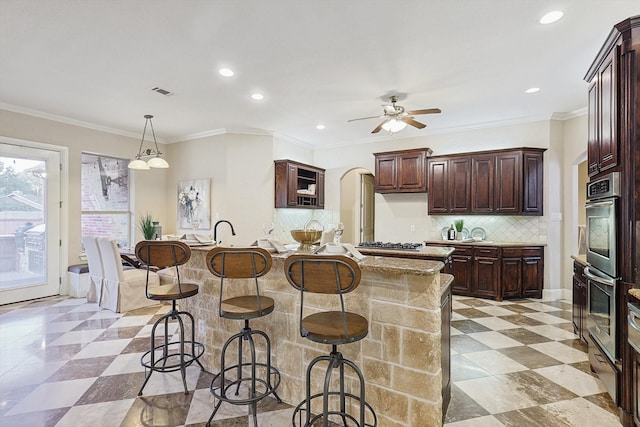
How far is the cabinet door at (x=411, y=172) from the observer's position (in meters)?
5.70

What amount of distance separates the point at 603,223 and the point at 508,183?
9.46 ft

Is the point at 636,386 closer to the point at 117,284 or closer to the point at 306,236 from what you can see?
the point at 306,236

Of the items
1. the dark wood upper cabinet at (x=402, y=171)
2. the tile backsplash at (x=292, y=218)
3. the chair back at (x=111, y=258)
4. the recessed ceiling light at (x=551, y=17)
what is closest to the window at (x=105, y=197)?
the chair back at (x=111, y=258)

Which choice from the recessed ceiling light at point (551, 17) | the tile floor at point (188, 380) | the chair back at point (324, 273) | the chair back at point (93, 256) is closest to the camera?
the chair back at point (324, 273)

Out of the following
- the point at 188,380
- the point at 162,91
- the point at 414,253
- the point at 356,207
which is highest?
the point at 162,91

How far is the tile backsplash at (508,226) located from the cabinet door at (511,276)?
1.87 ft

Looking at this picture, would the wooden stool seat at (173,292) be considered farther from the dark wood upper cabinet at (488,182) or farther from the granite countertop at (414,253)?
the dark wood upper cabinet at (488,182)

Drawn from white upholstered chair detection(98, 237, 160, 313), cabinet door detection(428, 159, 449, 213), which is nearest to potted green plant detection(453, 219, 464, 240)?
cabinet door detection(428, 159, 449, 213)

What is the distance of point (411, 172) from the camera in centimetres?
578

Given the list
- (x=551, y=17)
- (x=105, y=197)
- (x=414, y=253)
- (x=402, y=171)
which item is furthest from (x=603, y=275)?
(x=105, y=197)

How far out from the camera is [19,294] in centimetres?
468

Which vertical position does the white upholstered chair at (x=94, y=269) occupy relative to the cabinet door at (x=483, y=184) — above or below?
below

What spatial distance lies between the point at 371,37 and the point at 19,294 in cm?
592

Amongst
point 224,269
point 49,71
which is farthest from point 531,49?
point 49,71
